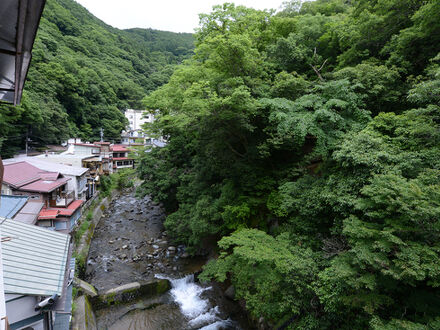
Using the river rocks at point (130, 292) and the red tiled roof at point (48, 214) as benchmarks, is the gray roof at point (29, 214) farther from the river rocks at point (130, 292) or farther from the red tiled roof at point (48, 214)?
the river rocks at point (130, 292)

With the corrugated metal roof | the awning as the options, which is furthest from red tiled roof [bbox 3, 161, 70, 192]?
the awning

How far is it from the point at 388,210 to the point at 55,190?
19.7 m

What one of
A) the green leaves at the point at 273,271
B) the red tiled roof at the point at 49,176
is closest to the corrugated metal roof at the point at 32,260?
the green leaves at the point at 273,271

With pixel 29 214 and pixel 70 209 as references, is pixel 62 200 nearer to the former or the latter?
pixel 70 209

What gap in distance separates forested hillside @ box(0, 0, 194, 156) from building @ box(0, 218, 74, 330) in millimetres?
20954

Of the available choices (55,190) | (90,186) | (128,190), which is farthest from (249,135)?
(128,190)

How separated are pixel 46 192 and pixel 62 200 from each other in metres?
1.89

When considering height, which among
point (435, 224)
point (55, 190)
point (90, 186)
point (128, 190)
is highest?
point (435, 224)

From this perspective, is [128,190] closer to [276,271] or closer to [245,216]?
[245,216]

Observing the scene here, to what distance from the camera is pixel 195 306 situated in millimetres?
11328

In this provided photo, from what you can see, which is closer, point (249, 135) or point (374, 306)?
point (374, 306)

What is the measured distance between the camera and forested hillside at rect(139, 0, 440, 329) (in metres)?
4.91

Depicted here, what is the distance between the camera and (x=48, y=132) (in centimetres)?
3164

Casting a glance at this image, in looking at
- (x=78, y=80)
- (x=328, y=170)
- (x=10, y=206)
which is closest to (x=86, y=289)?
(x=10, y=206)
